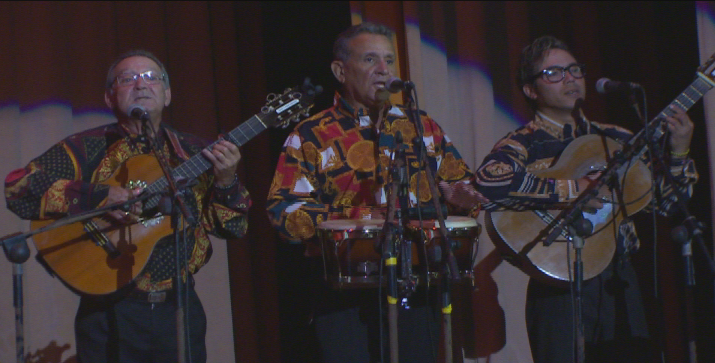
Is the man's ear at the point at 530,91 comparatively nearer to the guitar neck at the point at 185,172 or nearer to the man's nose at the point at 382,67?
the man's nose at the point at 382,67

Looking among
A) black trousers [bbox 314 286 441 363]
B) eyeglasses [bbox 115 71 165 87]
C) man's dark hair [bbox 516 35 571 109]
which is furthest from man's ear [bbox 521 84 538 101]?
eyeglasses [bbox 115 71 165 87]

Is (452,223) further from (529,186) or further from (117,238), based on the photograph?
(117,238)

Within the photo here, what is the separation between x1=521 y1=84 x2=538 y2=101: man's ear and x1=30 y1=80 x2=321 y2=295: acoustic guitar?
1.06 meters

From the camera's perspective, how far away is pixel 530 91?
11.7ft

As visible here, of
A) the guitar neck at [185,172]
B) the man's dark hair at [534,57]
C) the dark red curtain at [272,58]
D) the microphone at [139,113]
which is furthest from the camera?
the dark red curtain at [272,58]

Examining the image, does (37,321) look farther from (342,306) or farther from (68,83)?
(342,306)

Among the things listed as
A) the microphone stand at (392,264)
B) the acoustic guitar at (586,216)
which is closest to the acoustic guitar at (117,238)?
the microphone stand at (392,264)

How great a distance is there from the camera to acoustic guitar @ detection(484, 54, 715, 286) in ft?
10.5

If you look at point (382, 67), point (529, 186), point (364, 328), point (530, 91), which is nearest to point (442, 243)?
point (364, 328)

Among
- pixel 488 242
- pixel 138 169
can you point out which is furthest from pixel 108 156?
pixel 488 242

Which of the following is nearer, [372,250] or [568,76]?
[372,250]

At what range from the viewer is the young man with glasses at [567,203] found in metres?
3.18

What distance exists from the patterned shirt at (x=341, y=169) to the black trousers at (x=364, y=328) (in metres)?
0.31

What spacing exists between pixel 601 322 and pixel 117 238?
212cm
